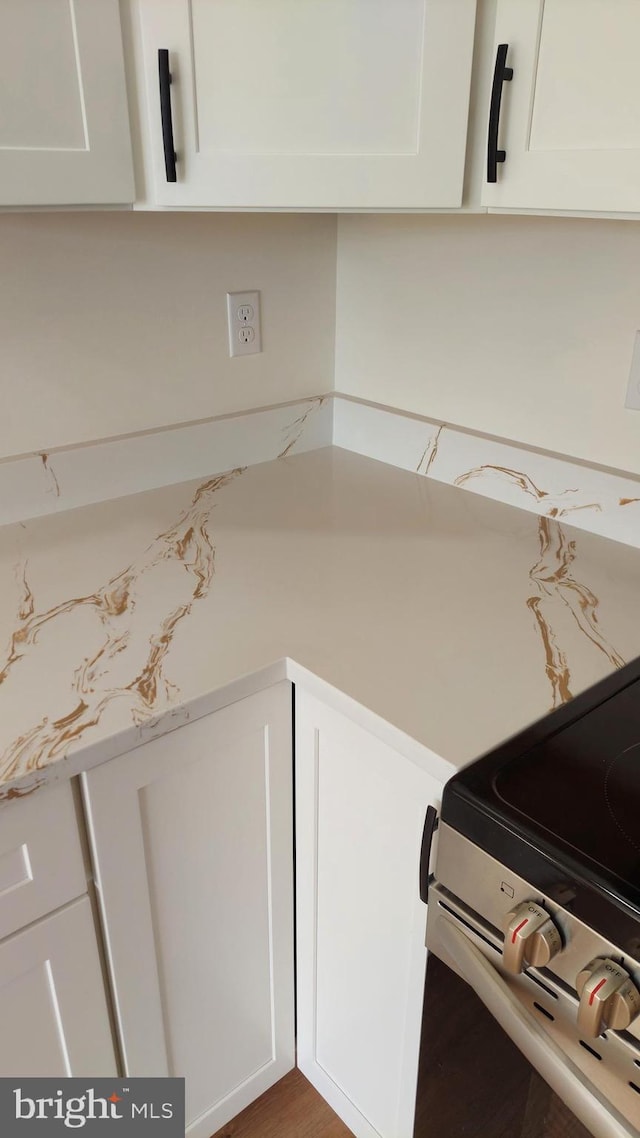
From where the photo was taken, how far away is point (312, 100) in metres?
1.00

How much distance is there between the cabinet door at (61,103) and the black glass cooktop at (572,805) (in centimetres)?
79

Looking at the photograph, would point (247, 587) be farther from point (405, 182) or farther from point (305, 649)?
point (405, 182)

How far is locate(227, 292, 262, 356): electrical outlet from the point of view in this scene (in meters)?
1.50

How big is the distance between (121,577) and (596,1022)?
0.80 m

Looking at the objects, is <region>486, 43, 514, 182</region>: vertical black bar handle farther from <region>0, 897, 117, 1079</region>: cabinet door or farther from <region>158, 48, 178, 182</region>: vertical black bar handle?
<region>0, 897, 117, 1079</region>: cabinet door

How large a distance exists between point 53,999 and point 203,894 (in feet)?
0.68

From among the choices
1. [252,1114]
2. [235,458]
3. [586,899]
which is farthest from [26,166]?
[252,1114]

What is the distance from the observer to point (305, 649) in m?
1.00

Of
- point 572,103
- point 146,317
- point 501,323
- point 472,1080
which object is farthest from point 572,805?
Result: point 146,317

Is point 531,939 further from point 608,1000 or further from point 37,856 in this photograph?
point 37,856

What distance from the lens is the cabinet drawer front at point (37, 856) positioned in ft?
2.72

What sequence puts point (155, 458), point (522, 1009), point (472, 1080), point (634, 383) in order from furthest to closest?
point (155, 458), point (634, 383), point (472, 1080), point (522, 1009)

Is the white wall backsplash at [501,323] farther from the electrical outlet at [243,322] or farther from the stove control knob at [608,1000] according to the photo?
the stove control knob at [608,1000]

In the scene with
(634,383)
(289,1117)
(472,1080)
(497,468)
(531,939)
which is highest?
(634,383)
